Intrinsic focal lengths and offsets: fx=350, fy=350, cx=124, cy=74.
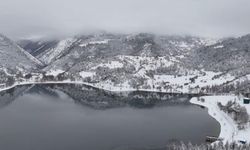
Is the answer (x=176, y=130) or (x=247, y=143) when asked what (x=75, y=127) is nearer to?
(x=176, y=130)

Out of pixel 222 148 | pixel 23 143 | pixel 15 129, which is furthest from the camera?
pixel 15 129

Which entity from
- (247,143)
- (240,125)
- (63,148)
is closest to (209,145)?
(247,143)

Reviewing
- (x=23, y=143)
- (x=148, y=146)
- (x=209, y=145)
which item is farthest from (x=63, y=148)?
(x=209, y=145)

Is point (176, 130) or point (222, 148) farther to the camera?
point (176, 130)

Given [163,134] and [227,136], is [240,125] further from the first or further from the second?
[163,134]

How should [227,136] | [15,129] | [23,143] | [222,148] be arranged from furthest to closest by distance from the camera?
1. [15,129]
2. [227,136]
3. [23,143]
4. [222,148]

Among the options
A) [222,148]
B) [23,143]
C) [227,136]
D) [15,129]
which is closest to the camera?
[222,148]

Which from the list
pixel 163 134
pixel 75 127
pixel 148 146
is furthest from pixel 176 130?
pixel 75 127

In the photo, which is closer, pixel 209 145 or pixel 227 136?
pixel 209 145
